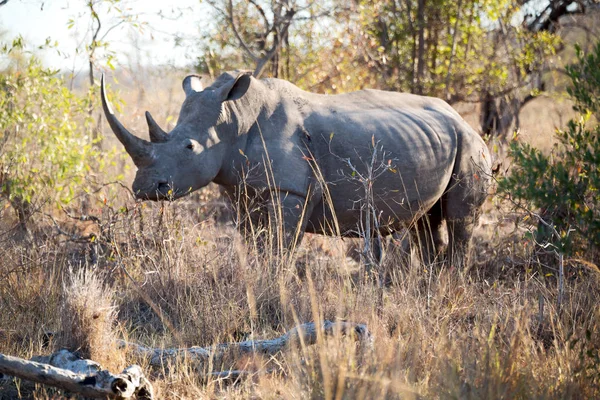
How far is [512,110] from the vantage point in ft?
38.5

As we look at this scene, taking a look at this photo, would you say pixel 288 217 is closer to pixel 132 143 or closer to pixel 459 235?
pixel 132 143

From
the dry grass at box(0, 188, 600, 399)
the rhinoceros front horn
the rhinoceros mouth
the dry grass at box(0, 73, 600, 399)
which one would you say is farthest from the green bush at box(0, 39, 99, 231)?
the rhinoceros mouth

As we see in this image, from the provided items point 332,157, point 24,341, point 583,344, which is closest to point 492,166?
point 332,157

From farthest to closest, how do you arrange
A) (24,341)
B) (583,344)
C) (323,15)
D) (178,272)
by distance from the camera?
1. (323,15)
2. (178,272)
3. (24,341)
4. (583,344)

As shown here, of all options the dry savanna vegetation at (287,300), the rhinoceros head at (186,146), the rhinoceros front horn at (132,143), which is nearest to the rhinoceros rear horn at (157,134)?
the rhinoceros head at (186,146)

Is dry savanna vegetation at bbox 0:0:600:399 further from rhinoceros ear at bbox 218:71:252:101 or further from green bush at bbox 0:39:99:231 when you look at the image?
rhinoceros ear at bbox 218:71:252:101

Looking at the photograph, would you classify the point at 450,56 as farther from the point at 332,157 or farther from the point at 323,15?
Result: the point at 332,157

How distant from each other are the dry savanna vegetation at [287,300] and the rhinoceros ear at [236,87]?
3.12 feet

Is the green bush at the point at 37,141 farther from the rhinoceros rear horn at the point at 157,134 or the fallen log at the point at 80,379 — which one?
the fallen log at the point at 80,379

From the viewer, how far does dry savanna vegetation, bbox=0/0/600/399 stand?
334cm

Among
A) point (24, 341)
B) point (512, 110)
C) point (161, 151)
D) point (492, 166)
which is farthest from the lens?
point (512, 110)

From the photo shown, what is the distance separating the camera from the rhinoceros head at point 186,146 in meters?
5.53

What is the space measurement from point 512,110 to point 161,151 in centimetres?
751

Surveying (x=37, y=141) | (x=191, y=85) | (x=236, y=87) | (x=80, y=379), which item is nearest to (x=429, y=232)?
(x=236, y=87)
